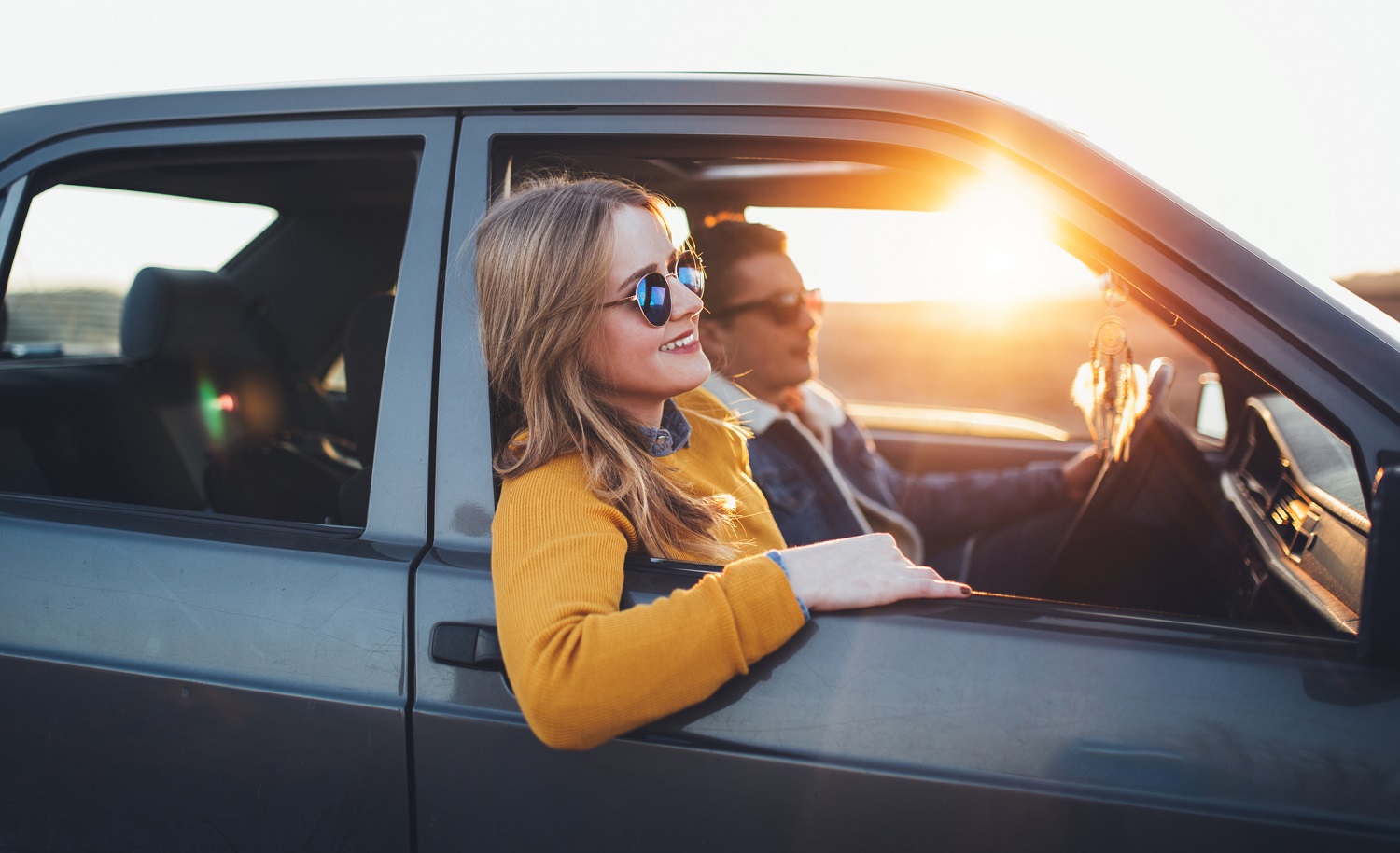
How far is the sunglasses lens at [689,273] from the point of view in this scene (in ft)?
4.91

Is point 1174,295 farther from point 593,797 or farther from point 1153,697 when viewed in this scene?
point 593,797

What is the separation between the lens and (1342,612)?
1187 millimetres

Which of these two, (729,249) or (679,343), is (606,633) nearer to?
(679,343)

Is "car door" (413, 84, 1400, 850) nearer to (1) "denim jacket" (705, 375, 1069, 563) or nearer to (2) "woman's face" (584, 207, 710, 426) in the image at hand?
(2) "woman's face" (584, 207, 710, 426)

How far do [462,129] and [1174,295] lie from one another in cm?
101

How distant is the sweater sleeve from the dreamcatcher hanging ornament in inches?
47.3

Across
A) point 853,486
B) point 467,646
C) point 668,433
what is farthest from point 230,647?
point 853,486

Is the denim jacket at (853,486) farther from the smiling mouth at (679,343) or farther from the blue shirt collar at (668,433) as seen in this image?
the smiling mouth at (679,343)

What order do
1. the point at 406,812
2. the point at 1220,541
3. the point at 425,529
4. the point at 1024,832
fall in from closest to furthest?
→ the point at 1024,832, the point at 406,812, the point at 425,529, the point at 1220,541

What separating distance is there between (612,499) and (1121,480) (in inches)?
51.1

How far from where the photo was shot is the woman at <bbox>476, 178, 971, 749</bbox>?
1.03 meters

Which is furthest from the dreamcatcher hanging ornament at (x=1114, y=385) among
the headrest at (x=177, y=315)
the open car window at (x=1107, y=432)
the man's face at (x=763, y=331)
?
the headrest at (x=177, y=315)

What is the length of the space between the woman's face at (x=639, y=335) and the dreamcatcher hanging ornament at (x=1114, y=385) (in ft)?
3.08

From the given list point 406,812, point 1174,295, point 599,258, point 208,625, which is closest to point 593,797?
point 406,812
